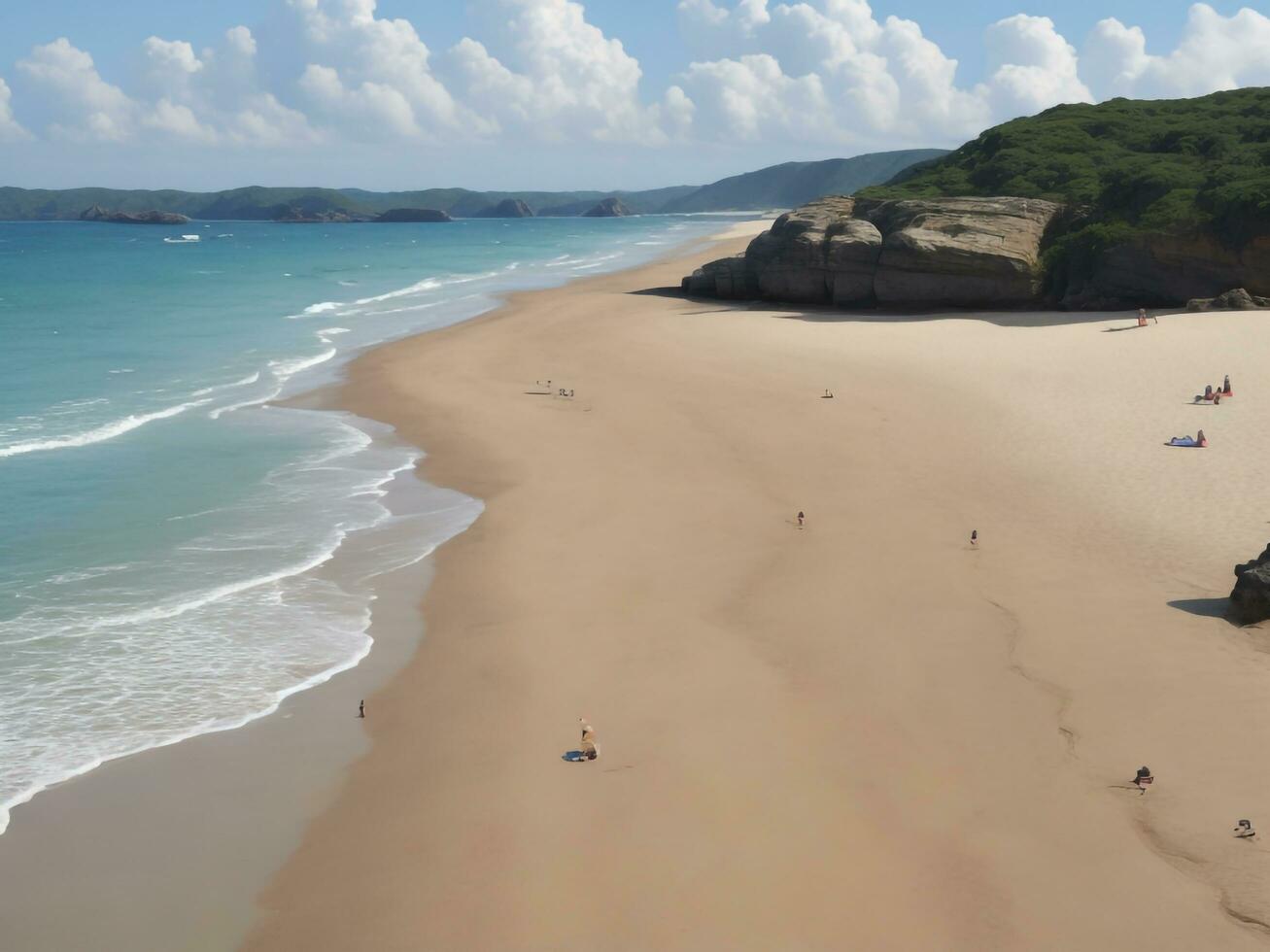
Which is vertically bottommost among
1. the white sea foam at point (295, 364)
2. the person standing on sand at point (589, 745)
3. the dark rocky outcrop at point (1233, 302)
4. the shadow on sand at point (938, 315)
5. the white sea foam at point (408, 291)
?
the person standing on sand at point (589, 745)

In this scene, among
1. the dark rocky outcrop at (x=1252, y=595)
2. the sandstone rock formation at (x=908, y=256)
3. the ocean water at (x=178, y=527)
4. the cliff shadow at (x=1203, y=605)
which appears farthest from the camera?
the sandstone rock formation at (x=908, y=256)

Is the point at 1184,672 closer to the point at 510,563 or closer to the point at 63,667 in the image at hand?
the point at 510,563

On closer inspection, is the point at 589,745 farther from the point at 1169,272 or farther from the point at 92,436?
the point at 1169,272

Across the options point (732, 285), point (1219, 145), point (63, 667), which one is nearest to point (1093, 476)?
point (63, 667)

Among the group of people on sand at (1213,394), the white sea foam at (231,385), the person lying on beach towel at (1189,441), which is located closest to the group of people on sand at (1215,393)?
the group of people on sand at (1213,394)

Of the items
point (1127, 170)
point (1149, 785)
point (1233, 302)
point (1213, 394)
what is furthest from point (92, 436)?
point (1127, 170)

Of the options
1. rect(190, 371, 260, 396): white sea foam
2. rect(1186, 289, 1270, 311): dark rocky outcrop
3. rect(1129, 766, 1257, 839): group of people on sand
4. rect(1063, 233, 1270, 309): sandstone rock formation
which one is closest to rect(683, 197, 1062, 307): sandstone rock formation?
rect(1063, 233, 1270, 309): sandstone rock formation

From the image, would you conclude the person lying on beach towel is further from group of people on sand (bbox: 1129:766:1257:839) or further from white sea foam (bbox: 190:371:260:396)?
white sea foam (bbox: 190:371:260:396)

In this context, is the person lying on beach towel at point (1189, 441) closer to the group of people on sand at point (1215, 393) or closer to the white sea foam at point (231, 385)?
the group of people on sand at point (1215, 393)
